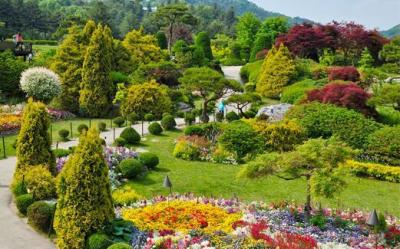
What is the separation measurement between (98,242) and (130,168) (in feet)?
26.9

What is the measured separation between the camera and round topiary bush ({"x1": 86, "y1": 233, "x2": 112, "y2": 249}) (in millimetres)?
13422

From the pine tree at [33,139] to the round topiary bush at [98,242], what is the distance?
241 inches

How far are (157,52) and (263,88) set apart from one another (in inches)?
384

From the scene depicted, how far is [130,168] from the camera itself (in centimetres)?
2153

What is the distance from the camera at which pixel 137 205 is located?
1738 cm

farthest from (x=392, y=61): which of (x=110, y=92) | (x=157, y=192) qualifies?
(x=157, y=192)

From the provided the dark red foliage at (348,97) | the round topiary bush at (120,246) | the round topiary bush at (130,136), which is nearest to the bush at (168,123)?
the round topiary bush at (130,136)

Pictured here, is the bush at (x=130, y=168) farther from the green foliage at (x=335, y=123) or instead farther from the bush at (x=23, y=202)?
the green foliage at (x=335, y=123)

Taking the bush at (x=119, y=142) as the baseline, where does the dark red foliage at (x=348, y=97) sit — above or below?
above

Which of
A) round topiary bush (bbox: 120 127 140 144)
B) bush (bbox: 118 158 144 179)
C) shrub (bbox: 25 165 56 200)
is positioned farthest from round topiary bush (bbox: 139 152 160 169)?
shrub (bbox: 25 165 56 200)

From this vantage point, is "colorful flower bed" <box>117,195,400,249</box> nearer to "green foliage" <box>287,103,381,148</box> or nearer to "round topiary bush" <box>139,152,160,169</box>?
"round topiary bush" <box>139,152,160,169</box>

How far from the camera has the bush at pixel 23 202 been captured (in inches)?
676

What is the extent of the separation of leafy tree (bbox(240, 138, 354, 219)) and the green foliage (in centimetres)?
1059

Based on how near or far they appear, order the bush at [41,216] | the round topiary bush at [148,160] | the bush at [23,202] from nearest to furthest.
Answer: the bush at [41,216], the bush at [23,202], the round topiary bush at [148,160]
